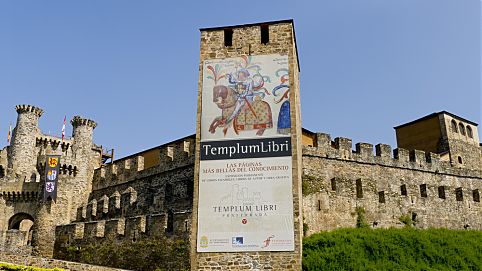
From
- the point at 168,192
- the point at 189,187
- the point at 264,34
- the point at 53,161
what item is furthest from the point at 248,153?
the point at 53,161

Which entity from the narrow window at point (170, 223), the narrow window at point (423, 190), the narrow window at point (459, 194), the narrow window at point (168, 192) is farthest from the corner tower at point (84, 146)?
the narrow window at point (459, 194)

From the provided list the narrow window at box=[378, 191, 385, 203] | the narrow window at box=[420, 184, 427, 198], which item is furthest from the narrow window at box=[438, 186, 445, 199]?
the narrow window at box=[378, 191, 385, 203]

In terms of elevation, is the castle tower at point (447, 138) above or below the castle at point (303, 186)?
above

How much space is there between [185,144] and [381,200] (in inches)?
395

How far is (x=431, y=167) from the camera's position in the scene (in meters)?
27.9

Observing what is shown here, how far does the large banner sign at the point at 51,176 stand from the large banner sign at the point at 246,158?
14.2 metres

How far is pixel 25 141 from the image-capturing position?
3597cm

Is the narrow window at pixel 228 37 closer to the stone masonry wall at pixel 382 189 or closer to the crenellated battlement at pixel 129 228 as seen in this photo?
the crenellated battlement at pixel 129 228

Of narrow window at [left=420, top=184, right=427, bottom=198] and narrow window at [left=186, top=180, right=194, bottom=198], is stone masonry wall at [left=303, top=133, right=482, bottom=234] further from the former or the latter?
narrow window at [left=186, top=180, right=194, bottom=198]

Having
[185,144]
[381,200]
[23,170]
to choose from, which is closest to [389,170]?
[381,200]

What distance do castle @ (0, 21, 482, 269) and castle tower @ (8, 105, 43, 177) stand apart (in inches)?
36.9

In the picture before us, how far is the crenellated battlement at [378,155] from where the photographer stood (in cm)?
2477

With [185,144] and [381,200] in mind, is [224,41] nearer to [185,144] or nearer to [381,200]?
[185,144]

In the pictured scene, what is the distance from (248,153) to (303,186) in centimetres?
638
